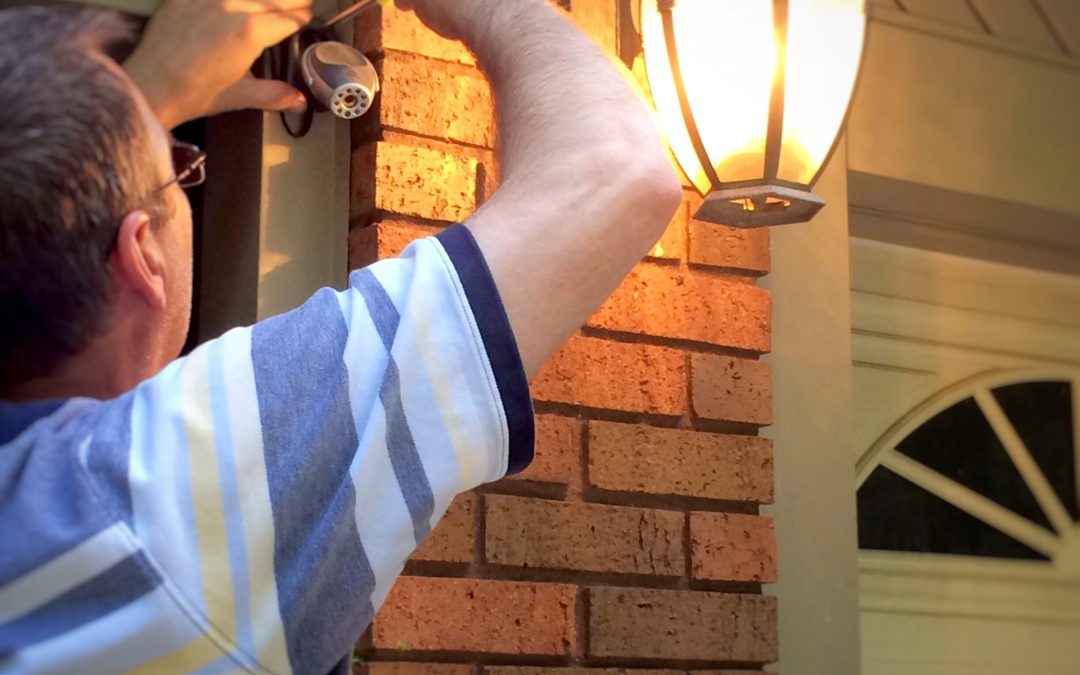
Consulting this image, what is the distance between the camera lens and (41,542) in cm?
78

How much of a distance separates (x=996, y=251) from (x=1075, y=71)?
0.35 metres

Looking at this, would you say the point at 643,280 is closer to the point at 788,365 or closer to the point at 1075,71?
the point at 788,365

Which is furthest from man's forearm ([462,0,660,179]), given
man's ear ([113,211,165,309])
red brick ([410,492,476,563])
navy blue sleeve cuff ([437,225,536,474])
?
red brick ([410,492,476,563])

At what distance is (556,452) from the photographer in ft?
5.48

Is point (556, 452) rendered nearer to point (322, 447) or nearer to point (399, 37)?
point (399, 37)

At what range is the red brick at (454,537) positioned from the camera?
1562mm

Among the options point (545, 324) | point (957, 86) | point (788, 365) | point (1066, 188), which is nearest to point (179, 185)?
point (545, 324)

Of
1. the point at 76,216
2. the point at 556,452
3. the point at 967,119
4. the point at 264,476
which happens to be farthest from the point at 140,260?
the point at 967,119

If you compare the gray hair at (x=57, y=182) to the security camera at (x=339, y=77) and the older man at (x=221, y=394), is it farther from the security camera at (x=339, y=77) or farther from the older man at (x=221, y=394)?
the security camera at (x=339, y=77)

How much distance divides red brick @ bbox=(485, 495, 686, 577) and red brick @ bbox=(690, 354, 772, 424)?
0.50 ft

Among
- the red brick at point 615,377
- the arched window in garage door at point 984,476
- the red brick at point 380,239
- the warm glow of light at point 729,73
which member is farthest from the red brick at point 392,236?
the arched window in garage door at point 984,476

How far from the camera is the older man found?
2.60 ft

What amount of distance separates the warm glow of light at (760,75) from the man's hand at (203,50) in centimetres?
43

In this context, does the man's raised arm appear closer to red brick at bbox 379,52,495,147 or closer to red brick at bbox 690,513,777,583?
red brick at bbox 379,52,495,147
